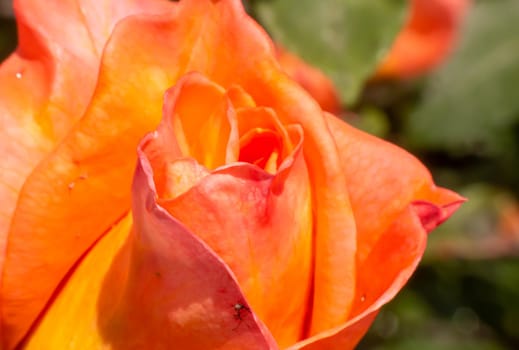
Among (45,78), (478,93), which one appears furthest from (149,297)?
(478,93)

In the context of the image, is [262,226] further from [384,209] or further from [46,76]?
[46,76]

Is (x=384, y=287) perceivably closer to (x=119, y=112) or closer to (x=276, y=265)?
(x=276, y=265)

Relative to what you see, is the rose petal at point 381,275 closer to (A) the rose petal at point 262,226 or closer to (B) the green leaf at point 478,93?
(A) the rose petal at point 262,226

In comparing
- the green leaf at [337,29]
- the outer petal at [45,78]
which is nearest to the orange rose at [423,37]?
the green leaf at [337,29]

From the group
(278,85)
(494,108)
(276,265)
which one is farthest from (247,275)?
(494,108)

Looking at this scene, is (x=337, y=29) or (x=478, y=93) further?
(x=478, y=93)

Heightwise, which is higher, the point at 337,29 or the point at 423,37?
the point at 337,29
